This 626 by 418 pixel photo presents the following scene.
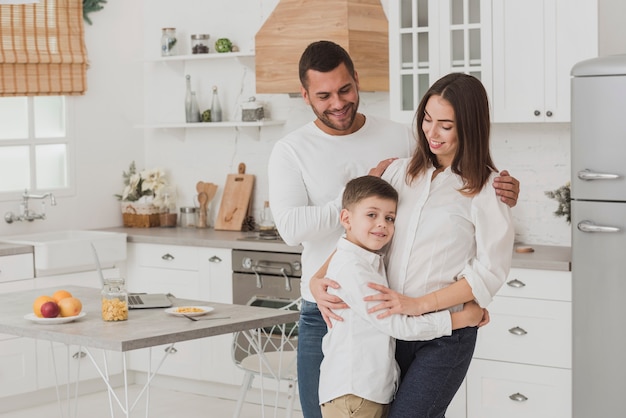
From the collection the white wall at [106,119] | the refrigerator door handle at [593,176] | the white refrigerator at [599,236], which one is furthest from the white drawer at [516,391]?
the white wall at [106,119]

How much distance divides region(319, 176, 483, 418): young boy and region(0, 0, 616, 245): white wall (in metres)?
3.31

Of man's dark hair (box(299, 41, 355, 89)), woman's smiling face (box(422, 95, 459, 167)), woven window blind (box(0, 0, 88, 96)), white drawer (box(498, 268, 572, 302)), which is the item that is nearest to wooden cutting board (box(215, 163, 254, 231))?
woven window blind (box(0, 0, 88, 96))

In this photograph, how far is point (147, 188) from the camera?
6652 millimetres

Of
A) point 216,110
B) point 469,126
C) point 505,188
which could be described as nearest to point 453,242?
point 505,188

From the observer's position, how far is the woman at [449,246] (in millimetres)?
2604

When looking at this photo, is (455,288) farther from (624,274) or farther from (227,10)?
(227,10)

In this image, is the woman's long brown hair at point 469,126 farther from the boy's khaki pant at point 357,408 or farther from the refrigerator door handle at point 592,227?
the refrigerator door handle at point 592,227

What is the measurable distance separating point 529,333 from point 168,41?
9.87 ft

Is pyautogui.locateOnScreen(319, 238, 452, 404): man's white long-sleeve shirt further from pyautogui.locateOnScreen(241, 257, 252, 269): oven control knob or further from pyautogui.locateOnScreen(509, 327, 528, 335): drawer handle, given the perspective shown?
pyautogui.locateOnScreen(241, 257, 252, 269): oven control knob

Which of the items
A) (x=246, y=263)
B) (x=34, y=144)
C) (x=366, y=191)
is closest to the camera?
(x=366, y=191)

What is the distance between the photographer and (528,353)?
4.91 m

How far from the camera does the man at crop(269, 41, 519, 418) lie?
3.00m

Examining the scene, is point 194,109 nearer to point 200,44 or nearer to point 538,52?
point 200,44

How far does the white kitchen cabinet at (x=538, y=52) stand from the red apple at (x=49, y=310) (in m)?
2.38
